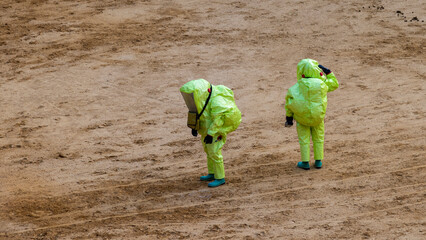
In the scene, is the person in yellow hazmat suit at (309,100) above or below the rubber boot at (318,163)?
above

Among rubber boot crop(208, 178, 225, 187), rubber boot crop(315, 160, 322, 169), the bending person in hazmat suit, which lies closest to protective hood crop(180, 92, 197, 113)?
the bending person in hazmat suit

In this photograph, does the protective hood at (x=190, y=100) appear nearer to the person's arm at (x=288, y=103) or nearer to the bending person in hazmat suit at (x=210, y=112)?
the bending person in hazmat suit at (x=210, y=112)

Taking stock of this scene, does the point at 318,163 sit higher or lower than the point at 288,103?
lower

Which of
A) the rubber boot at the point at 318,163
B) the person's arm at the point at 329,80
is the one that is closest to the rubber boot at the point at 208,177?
the rubber boot at the point at 318,163

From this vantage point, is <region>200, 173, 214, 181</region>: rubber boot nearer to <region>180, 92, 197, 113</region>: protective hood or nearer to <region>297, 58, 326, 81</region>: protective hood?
<region>180, 92, 197, 113</region>: protective hood

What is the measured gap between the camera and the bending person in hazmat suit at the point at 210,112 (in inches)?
323

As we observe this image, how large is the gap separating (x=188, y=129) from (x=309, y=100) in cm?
298

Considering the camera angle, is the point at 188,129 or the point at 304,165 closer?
the point at 304,165

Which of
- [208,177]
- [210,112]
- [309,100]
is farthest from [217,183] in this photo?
[309,100]

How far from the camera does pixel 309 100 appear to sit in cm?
865

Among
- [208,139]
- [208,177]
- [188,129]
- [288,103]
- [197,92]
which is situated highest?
[197,92]

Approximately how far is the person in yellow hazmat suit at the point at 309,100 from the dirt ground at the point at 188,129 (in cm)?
62

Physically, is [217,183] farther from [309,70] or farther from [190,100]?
[309,70]

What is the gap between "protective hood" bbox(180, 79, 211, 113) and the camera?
26.7 ft
